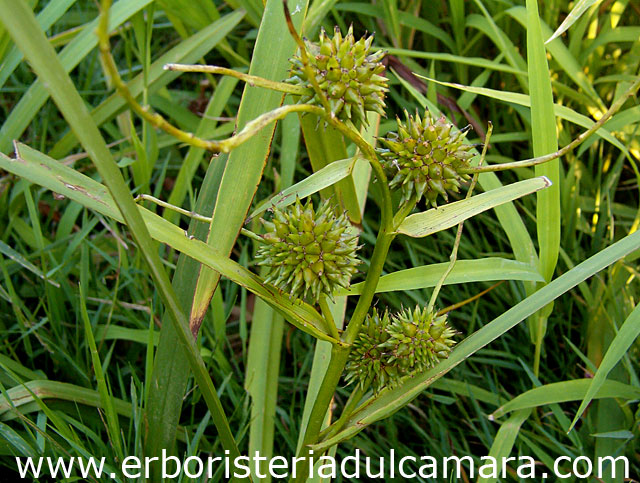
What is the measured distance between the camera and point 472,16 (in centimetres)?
158

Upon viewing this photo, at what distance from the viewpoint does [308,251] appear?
2.48 ft

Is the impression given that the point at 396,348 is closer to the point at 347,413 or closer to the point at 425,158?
the point at 347,413

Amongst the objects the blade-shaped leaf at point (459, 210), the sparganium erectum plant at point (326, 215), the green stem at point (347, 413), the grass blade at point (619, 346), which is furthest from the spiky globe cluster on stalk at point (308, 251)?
the grass blade at point (619, 346)

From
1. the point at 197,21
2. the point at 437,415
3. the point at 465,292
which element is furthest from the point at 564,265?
the point at 197,21

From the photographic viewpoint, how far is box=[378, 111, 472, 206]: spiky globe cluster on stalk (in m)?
0.76

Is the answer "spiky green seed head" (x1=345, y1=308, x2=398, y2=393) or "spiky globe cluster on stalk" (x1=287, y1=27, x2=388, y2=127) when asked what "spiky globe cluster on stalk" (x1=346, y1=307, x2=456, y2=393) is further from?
"spiky globe cluster on stalk" (x1=287, y1=27, x2=388, y2=127)

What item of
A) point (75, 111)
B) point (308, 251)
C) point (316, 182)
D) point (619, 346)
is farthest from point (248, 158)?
point (619, 346)

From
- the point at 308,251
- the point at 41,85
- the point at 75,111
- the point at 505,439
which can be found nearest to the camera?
the point at 75,111

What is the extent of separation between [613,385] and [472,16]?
0.95 m

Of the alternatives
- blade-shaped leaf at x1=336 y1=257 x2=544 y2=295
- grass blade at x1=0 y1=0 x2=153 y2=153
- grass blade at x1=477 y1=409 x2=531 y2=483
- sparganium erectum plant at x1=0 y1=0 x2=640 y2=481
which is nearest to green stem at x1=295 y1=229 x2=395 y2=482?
sparganium erectum plant at x1=0 y1=0 x2=640 y2=481

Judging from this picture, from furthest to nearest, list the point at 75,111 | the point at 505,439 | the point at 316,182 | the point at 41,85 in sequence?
1. the point at 41,85
2. the point at 505,439
3. the point at 316,182
4. the point at 75,111

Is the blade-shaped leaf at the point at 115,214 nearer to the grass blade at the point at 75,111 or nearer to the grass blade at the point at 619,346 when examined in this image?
the grass blade at the point at 75,111

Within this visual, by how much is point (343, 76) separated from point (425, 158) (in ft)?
0.47

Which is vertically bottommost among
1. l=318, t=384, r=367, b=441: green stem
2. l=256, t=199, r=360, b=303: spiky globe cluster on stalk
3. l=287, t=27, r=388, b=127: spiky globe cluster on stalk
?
l=318, t=384, r=367, b=441: green stem
